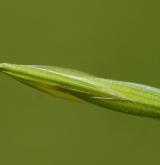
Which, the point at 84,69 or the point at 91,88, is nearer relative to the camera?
the point at 91,88

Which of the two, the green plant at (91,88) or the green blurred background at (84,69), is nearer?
the green plant at (91,88)

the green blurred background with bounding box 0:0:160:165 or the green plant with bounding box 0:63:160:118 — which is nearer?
the green plant with bounding box 0:63:160:118

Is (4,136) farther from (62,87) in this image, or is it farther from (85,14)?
(62,87)

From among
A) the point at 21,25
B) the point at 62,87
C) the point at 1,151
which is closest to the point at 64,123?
the point at 1,151
